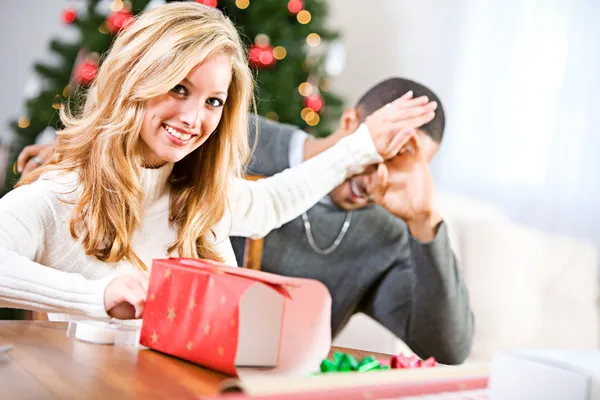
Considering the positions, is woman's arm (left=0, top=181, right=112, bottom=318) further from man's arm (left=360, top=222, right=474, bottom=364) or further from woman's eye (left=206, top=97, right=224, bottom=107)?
man's arm (left=360, top=222, right=474, bottom=364)

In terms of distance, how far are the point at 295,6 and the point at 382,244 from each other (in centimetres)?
102

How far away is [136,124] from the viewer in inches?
45.7

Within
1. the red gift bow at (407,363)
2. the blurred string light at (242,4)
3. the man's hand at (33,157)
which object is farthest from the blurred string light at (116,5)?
the red gift bow at (407,363)

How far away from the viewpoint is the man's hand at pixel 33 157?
4.45 feet

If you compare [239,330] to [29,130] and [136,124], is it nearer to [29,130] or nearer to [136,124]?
[136,124]

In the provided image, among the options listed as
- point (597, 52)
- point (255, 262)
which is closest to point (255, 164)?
point (255, 262)

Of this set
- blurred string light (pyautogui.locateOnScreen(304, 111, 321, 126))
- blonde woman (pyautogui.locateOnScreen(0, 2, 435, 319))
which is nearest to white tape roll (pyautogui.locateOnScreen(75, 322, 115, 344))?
blonde woman (pyautogui.locateOnScreen(0, 2, 435, 319))

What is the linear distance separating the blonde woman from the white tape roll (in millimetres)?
120

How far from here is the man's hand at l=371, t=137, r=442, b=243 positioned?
4.62 feet

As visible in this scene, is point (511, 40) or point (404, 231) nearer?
point (404, 231)

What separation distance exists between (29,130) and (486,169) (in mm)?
1622

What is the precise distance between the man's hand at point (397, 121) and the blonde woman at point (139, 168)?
27 cm

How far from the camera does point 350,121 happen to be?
4.78 feet

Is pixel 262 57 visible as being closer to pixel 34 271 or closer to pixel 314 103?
pixel 314 103
